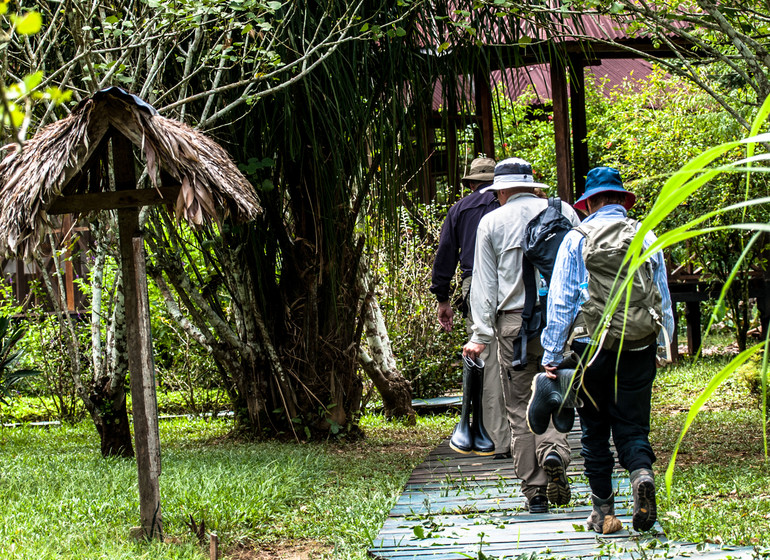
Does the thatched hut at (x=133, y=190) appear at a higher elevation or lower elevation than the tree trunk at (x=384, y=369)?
higher

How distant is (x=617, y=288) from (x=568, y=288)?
29cm

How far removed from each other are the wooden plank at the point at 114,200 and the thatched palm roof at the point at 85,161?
7.8 inches

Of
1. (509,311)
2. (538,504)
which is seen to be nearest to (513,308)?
(509,311)

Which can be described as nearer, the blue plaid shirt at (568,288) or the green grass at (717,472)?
the blue plaid shirt at (568,288)

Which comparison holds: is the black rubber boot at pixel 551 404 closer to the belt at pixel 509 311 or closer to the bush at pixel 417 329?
the belt at pixel 509 311

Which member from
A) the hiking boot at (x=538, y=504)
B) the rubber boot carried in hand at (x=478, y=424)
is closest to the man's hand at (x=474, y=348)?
the rubber boot carried in hand at (x=478, y=424)

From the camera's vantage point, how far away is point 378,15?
256 inches

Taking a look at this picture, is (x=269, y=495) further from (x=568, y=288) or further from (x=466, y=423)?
(x=568, y=288)

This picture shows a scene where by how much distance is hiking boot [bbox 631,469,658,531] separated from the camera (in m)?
3.74

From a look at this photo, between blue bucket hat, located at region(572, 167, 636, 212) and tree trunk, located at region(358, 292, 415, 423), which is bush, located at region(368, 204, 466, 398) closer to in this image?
tree trunk, located at region(358, 292, 415, 423)

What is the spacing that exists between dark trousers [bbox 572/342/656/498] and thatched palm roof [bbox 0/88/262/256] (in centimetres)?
197

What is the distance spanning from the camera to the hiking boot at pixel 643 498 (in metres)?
3.74

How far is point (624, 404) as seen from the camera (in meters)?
3.87

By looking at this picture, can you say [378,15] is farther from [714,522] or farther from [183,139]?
[714,522]
